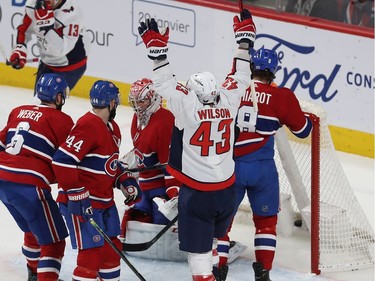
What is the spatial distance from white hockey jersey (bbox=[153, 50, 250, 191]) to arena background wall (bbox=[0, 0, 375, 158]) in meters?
2.61

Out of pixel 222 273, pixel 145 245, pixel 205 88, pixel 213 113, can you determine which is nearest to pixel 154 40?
pixel 205 88

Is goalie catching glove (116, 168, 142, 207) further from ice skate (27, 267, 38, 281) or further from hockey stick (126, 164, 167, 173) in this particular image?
ice skate (27, 267, 38, 281)

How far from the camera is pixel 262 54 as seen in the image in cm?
524

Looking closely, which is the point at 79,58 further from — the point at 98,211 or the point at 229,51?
the point at 98,211

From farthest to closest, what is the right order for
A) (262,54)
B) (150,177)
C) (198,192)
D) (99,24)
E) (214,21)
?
(99,24) → (214,21) → (150,177) → (262,54) → (198,192)

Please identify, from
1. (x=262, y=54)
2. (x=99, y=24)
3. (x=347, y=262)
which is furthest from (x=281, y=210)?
(x=99, y=24)

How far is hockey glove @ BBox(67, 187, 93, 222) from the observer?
4699mm

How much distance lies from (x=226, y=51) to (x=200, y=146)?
3245 mm

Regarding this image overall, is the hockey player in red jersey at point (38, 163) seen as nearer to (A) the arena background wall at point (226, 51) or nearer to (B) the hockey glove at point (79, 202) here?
(B) the hockey glove at point (79, 202)

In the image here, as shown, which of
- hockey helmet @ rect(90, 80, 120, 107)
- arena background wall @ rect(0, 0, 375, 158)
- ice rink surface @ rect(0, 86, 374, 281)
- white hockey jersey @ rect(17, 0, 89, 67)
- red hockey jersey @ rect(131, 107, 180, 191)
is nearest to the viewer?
hockey helmet @ rect(90, 80, 120, 107)

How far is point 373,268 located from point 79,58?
107 inches

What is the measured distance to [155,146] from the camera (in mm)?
5500

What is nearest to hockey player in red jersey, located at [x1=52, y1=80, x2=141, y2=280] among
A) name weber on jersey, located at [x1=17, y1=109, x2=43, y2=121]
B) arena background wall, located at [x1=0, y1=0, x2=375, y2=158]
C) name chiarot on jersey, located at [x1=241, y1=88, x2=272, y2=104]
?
name weber on jersey, located at [x1=17, y1=109, x2=43, y2=121]

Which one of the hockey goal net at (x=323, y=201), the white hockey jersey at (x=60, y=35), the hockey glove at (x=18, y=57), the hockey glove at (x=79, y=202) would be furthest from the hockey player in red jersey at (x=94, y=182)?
the white hockey jersey at (x=60, y=35)
